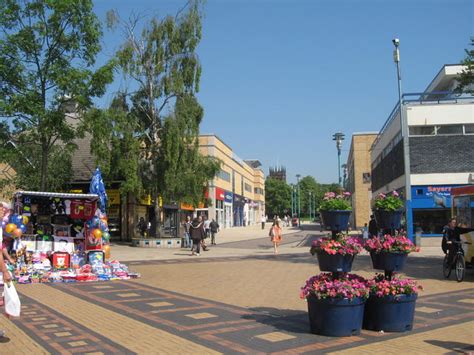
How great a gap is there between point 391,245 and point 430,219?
22947 mm

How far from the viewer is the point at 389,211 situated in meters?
7.70

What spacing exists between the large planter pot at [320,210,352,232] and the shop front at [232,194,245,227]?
6797 centimetres

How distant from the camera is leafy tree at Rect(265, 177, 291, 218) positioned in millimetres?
126188

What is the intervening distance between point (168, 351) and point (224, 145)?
61.6 metres

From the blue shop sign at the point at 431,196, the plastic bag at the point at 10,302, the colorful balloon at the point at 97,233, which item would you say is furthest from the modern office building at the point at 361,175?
the plastic bag at the point at 10,302

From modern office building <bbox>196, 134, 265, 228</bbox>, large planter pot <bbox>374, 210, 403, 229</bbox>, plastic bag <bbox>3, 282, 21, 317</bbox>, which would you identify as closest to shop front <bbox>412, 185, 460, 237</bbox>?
modern office building <bbox>196, 134, 265, 228</bbox>

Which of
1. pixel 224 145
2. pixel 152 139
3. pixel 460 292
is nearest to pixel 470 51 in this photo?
pixel 460 292

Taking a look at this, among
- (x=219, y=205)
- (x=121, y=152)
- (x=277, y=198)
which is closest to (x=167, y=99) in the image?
(x=121, y=152)

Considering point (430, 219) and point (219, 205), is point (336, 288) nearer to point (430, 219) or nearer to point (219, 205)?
point (430, 219)

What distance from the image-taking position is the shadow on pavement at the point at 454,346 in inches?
249

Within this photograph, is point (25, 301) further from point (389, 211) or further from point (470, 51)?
point (470, 51)

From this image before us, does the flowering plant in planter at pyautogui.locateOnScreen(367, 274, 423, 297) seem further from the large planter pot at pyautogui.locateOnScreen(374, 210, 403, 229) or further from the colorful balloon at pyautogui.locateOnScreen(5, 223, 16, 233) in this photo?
the colorful balloon at pyautogui.locateOnScreen(5, 223, 16, 233)

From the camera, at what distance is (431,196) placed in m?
28.7

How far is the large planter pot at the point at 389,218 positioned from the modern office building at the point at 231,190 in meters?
37.6
